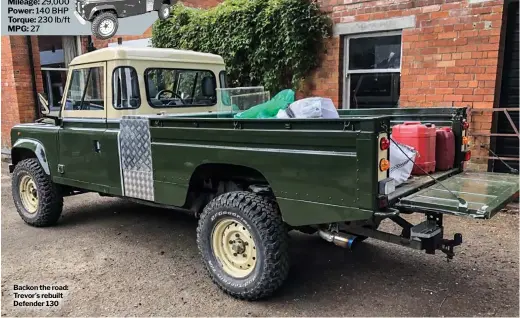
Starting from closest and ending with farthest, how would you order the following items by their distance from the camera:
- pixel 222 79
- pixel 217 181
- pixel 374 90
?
1. pixel 217 181
2. pixel 222 79
3. pixel 374 90

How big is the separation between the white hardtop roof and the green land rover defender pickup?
0.01m

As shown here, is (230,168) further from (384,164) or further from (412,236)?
(412,236)

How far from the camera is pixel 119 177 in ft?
14.2

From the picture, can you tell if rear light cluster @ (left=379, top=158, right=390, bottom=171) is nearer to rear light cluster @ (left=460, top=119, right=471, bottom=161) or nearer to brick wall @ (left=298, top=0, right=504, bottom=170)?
rear light cluster @ (left=460, top=119, right=471, bottom=161)

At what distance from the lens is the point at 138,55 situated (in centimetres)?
463

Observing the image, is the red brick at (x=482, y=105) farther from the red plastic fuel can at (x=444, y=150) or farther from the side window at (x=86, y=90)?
the side window at (x=86, y=90)

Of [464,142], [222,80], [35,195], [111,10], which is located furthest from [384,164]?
[111,10]

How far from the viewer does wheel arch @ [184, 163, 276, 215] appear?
11.8 feet

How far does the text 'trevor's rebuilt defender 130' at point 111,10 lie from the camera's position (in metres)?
8.78

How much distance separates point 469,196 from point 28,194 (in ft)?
17.1

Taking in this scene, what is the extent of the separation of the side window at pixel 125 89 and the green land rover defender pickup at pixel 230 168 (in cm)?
1

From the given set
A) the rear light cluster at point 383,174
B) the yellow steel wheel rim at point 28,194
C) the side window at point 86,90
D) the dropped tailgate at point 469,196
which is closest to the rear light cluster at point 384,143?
the rear light cluster at point 383,174

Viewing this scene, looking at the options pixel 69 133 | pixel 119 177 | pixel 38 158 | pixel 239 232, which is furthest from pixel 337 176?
pixel 38 158

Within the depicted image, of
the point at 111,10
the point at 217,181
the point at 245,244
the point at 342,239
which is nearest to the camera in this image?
the point at 342,239
